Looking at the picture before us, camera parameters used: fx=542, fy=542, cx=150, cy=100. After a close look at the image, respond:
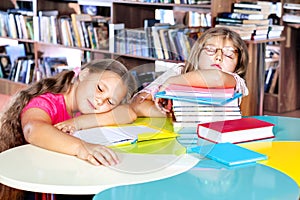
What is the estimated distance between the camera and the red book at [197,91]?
5.76 feet

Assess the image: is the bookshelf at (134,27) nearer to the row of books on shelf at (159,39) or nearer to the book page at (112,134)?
the row of books on shelf at (159,39)

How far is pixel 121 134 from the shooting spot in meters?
1.70

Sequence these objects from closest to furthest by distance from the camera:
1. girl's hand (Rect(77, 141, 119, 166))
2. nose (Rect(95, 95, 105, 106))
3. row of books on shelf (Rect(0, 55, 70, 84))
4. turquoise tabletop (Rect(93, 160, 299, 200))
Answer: turquoise tabletop (Rect(93, 160, 299, 200))
girl's hand (Rect(77, 141, 119, 166))
nose (Rect(95, 95, 105, 106))
row of books on shelf (Rect(0, 55, 70, 84))

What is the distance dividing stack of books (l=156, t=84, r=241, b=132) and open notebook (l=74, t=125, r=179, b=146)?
0.26 ft

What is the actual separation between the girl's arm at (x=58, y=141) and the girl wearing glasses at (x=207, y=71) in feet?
1.29

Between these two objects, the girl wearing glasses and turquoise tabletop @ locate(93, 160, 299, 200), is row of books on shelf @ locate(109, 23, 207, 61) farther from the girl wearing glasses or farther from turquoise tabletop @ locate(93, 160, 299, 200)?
turquoise tabletop @ locate(93, 160, 299, 200)

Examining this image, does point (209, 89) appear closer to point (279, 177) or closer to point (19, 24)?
point (279, 177)

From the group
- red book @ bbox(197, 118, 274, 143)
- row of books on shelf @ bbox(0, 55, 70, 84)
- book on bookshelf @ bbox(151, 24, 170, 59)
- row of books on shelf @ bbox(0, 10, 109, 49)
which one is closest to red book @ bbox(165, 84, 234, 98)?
red book @ bbox(197, 118, 274, 143)

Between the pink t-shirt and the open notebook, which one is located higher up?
the pink t-shirt

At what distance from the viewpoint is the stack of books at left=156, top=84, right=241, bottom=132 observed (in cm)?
175

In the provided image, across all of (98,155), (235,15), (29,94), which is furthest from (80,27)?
(98,155)

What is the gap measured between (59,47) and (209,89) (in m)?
3.51

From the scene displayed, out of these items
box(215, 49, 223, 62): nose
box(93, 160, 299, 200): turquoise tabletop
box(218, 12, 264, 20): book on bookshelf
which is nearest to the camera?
box(93, 160, 299, 200): turquoise tabletop

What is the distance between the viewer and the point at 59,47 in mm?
5102
